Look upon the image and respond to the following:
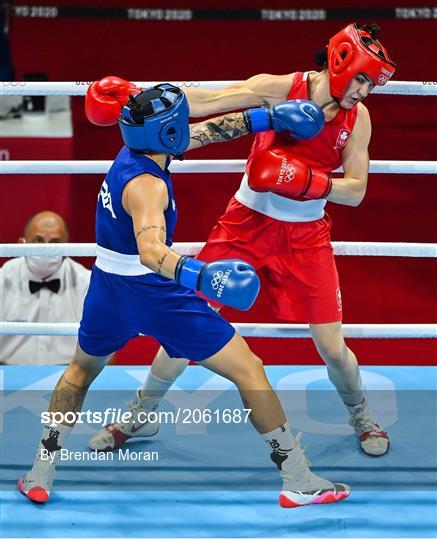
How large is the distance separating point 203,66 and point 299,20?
31.0 inches

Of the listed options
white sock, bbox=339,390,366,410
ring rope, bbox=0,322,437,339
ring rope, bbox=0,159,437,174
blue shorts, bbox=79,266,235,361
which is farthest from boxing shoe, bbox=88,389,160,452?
ring rope, bbox=0,159,437,174

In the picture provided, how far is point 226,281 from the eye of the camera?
2.43m

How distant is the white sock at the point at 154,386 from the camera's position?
3104mm

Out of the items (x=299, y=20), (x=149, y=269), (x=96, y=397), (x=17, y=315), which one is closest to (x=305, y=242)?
(x=149, y=269)

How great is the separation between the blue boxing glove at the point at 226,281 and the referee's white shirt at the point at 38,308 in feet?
5.05

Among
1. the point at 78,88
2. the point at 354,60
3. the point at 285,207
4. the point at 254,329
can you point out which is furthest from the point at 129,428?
the point at 354,60

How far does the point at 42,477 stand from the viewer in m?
2.85

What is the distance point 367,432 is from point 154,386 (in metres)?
0.66

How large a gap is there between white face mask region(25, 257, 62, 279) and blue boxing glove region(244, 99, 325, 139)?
1263mm

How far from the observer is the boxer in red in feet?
9.39

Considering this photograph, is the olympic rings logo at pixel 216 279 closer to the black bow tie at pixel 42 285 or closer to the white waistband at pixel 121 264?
the white waistband at pixel 121 264

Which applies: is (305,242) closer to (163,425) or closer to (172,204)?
(172,204)

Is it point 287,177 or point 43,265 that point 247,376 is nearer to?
point 287,177

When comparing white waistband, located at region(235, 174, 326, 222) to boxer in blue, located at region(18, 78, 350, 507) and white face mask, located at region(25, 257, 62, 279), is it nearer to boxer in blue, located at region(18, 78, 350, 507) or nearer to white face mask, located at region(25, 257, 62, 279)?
boxer in blue, located at region(18, 78, 350, 507)
